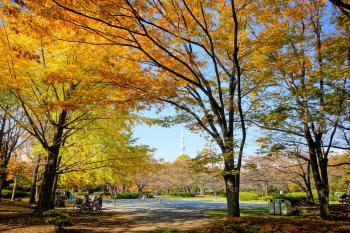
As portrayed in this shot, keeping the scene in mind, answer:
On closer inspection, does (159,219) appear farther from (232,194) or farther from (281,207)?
(281,207)

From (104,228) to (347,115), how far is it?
10.8m

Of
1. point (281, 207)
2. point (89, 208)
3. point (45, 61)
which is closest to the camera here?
point (45, 61)

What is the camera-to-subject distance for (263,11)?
920 cm

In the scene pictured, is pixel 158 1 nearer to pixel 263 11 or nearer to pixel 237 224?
pixel 263 11

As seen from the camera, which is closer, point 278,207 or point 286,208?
point 286,208

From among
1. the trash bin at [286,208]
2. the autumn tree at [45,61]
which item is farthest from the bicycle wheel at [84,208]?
the trash bin at [286,208]

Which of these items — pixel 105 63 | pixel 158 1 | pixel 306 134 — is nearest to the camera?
pixel 158 1

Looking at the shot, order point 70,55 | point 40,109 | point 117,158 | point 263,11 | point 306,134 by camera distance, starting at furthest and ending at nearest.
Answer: point 117,158, point 306,134, point 70,55, point 40,109, point 263,11

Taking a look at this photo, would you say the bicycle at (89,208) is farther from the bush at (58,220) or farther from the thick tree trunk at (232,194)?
the thick tree trunk at (232,194)

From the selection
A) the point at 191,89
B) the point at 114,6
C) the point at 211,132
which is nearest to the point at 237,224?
the point at 211,132

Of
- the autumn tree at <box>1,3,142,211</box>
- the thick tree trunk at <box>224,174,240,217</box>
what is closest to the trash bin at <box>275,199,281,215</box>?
the thick tree trunk at <box>224,174,240,217</box>

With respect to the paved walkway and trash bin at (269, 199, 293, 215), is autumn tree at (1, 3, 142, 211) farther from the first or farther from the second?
trash bin at (269, 199, 293, 215)

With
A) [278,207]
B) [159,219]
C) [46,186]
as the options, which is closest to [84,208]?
[46,186]

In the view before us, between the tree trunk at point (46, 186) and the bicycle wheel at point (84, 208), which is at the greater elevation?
the tree trunk at point (46, 186)
